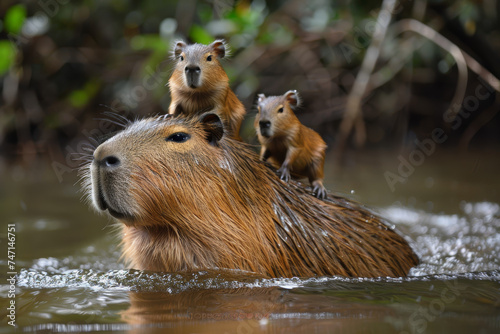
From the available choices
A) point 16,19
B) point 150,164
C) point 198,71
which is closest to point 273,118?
point 198,71

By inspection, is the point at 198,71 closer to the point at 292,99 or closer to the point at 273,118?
the point at 273,118

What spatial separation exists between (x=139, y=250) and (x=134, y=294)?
11.6 inches

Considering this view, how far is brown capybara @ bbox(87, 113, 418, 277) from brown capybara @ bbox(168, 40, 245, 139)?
0.08 meters

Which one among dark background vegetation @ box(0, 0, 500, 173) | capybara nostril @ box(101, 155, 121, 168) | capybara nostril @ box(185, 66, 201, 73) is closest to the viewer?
capybara nostril @ box(101, 155, 121, 168)

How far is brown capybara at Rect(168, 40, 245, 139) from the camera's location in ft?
7.77

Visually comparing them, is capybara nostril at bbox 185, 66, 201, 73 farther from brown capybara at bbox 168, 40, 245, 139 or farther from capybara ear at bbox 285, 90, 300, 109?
capybara ear at bbox 285, 90, 300, 109

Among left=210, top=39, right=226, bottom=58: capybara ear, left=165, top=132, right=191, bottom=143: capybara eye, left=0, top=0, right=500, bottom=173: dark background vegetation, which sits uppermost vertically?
left=0, top=0, right=500, bottom=173: dark background vegetation

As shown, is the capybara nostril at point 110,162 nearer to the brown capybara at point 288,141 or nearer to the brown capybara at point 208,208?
the brown capybara at point 208,208

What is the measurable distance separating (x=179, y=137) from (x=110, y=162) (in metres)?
0.32

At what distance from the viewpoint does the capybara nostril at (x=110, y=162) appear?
7.09ft

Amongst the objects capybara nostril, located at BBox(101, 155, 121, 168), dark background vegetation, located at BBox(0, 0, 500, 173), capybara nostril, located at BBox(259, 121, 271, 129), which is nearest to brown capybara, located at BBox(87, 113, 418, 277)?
capybara nostril, located at BBox(101, 155, 121, 168)

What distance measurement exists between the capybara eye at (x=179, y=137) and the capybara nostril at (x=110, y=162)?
0.27m

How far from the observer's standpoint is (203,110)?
249 centimetres

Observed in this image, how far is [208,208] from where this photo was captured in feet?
7.74
